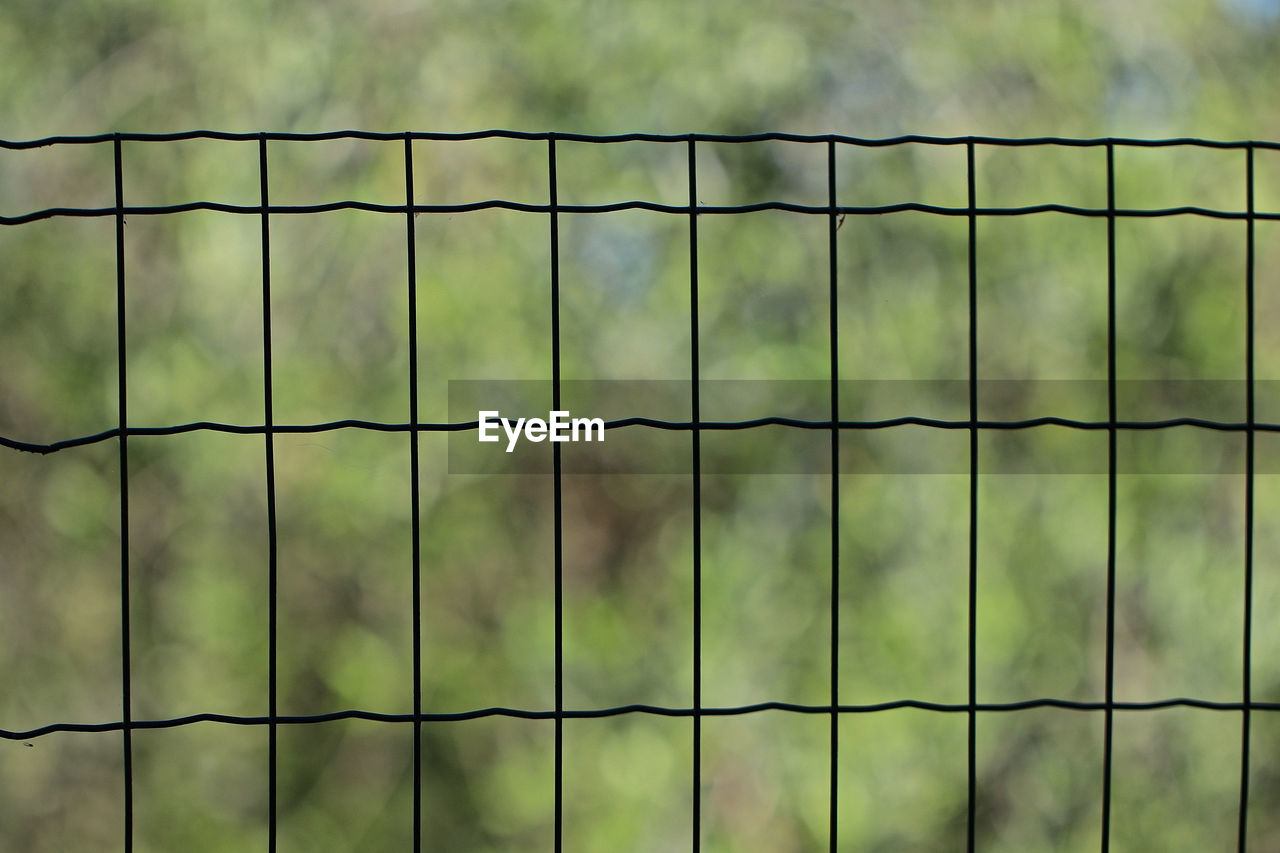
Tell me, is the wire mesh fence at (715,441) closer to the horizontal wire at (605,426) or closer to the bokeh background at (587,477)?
the bokeh background at (587,477)

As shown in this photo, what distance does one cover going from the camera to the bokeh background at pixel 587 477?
87.7 inches

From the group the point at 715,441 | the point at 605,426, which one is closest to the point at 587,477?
the point at 715,441

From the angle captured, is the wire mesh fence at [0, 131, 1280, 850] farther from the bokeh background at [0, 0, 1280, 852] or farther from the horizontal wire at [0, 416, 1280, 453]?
the horizontal wire at [0, 416, 1280, 453]

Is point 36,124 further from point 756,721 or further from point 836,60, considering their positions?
point 756,721

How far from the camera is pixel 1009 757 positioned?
231 cm

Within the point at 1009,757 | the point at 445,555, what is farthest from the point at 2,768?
the point at 1009,757

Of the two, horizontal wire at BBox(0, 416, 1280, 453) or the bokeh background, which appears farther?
the bokeh background

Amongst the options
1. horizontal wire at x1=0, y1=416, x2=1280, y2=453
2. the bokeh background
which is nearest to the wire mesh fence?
the bokeh background

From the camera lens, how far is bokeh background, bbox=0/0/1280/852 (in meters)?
2.23

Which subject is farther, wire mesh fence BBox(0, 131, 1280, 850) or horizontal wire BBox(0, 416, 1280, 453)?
wire mesh fence BBox(0, 131, 1280, 850)

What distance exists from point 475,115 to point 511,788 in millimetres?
1349

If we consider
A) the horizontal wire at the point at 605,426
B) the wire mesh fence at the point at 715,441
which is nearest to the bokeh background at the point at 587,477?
the wire mesh fence at the point at 715,441

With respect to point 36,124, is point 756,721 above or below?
below

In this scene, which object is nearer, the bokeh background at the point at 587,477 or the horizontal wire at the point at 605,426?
the horizontal wire at the point at 605,426
